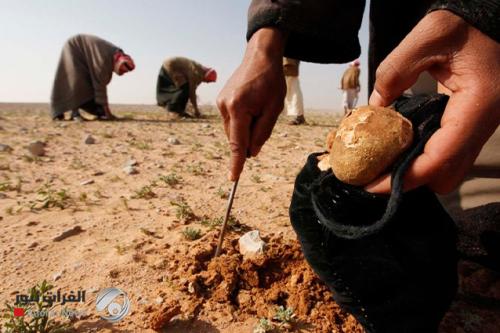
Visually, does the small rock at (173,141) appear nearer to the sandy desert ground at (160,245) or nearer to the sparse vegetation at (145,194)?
the sandy desert ground at (160,245)

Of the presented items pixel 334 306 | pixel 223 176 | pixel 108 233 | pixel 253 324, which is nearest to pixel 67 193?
pixel 108 233

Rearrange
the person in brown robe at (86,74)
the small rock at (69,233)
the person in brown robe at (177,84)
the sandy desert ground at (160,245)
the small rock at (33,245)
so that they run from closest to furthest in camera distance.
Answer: the sandy desert ground at (160,245)
the small rock at (33,245)
the small rock at (69,233)
the person in brown robe at (86,74)
the person in brown robe at (177,84)

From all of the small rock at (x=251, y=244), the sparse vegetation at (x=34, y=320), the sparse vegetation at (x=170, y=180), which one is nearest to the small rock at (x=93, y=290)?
the sparse vegetation at (x=34, y=320)

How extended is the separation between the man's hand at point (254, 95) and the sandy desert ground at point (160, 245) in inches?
24.1

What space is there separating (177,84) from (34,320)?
28.8 feet

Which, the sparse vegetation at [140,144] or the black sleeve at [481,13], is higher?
the black sleeve at [481,13]

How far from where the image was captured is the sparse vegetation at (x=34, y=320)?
1355 millimetres

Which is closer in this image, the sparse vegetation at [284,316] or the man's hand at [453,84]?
the man's hand at [453,84]

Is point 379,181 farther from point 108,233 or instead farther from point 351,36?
point 108,233

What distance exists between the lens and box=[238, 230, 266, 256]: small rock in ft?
5.88

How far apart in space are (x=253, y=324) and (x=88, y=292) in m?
0.78

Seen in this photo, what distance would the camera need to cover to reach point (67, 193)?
9.67 ft

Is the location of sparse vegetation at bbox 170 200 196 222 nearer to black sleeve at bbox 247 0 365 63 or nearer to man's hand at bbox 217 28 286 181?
man's hand at bbox 217 28 286 181

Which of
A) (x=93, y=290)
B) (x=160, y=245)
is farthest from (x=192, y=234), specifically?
(x=93, y=290)
